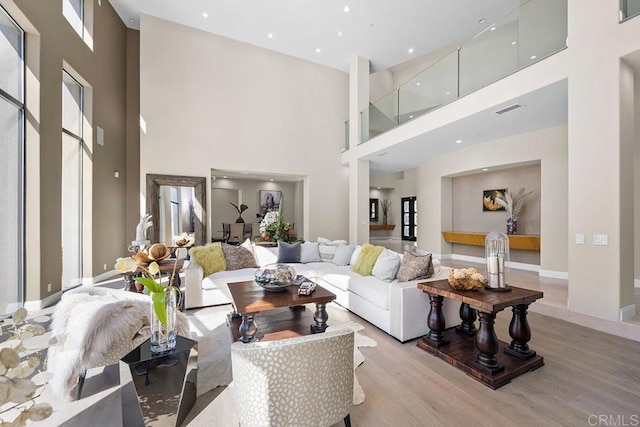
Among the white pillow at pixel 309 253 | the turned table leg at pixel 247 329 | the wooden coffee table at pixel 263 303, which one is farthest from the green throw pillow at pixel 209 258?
the turned table leg at pixel 247 329

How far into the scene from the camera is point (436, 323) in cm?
282

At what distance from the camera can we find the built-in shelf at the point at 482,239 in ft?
20.8

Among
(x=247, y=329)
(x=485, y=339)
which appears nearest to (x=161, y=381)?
(x=247, y=329)

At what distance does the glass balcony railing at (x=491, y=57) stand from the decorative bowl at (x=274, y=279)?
4.47 meters

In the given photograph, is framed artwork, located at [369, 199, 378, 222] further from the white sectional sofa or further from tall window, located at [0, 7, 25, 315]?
tall window, located at [0, 7, 25, 315]

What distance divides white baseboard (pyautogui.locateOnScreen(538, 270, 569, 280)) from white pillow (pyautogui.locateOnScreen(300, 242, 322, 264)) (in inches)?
190

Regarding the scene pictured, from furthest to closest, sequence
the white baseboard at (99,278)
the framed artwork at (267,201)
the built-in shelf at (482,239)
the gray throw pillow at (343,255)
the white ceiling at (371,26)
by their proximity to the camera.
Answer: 1. the framed artwork at (267,201)
2. the built-in shelf at (482,239)
3. the white ceiling at (371,26)
4. the white baseboard at (99,278)
5. the gray throw pillow at (343,255)

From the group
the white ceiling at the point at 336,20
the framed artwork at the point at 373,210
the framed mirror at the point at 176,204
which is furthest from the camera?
the framed artwork at the point at 373,210

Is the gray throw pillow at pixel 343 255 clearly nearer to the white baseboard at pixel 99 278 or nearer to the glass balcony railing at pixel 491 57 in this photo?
the glass balcony railing at pixel 491 57

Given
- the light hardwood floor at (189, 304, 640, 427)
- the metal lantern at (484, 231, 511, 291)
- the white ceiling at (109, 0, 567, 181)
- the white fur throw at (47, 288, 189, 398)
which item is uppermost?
the white ceiling at (109, 0, 567, 181)

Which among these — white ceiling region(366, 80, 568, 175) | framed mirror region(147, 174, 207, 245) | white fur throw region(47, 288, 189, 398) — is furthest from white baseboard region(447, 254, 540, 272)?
white fur throw region(47, 288, 189, 398)

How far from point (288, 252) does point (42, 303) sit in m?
3.69

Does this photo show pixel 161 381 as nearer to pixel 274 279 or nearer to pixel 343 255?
pixel 274 279

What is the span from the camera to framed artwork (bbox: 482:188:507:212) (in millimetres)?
7422
